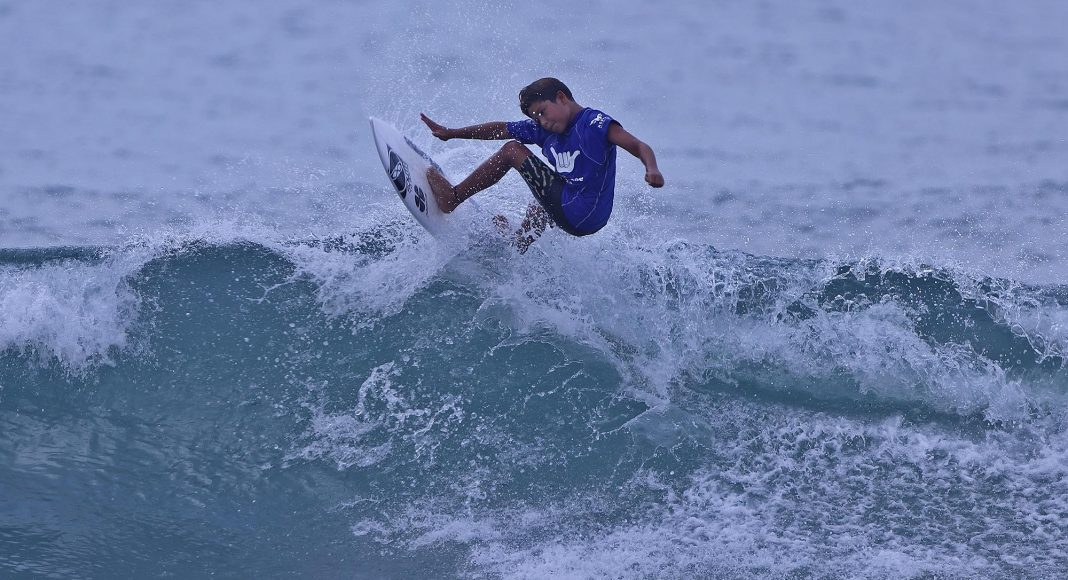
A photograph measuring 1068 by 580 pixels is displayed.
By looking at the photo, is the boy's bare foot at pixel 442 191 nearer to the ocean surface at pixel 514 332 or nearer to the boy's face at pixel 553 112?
the ocean surface at pixel 514 332

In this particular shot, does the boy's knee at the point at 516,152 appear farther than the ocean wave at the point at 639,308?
No

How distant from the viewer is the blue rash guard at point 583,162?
5.84m

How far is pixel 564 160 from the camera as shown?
19.7ft

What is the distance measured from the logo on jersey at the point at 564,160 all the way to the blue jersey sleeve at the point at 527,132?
129 mm

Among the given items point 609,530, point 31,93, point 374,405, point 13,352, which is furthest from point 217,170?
point 609,530

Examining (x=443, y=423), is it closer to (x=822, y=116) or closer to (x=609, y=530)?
(x=609, y=530)

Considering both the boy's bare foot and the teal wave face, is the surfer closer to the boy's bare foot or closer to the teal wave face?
the boy's bare foot

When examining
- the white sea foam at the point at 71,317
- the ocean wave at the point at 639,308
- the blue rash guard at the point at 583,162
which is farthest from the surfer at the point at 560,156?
the white sea foam at the point at 71,317

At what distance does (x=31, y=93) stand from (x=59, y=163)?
1230mm

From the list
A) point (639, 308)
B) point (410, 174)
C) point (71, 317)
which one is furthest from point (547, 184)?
point (71, 317)

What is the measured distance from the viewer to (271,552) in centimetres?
536

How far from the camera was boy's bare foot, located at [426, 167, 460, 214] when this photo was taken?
6.60 metres

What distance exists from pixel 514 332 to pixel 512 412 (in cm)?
63

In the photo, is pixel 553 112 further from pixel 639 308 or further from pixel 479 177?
pixel 639 308
